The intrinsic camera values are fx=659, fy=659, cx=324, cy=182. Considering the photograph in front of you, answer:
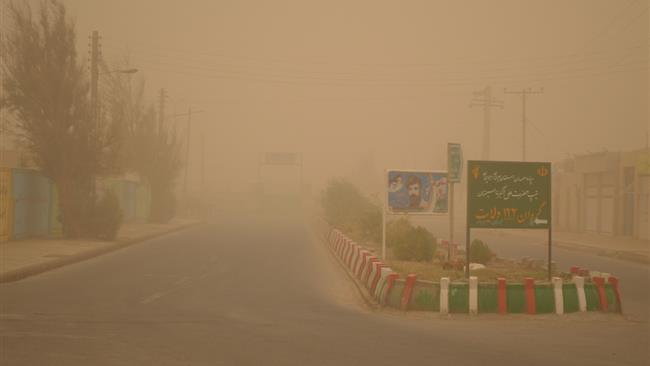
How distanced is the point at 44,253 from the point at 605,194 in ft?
109

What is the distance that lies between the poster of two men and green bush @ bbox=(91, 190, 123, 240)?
1387 centimetres

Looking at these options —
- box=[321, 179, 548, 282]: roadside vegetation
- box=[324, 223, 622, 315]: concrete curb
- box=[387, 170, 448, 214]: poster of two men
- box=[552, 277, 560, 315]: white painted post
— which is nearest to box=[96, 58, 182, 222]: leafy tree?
box=[321, 179, 548, 282]: roadside vegetation

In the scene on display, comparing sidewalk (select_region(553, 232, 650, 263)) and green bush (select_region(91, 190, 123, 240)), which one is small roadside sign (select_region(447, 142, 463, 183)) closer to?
sidewalk (select_region(553, 232, 650, 263))

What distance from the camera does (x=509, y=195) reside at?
14516 millimetres

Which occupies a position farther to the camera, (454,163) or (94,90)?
(94,90)

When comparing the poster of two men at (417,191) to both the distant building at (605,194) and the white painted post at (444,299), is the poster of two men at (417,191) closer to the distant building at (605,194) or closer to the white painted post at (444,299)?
the white painted post at (444,299)

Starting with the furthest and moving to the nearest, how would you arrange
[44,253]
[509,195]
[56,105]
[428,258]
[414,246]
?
1. [56,105]
2. [44,253]
3. [428,258]
4. [414,246]
5. [509,195]

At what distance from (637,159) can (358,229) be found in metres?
16.3

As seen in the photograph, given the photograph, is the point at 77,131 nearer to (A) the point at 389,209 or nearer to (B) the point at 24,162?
(B) the point at 24,162

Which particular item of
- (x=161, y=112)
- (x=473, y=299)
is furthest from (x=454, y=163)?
(x=161, y=112)

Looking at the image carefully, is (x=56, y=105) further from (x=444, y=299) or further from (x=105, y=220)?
(x=444, y=299)

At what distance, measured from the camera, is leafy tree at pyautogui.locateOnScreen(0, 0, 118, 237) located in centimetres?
2397

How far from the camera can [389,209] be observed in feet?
57.3

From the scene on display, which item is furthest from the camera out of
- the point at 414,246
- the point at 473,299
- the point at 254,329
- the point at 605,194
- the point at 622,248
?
the point at 605,194
